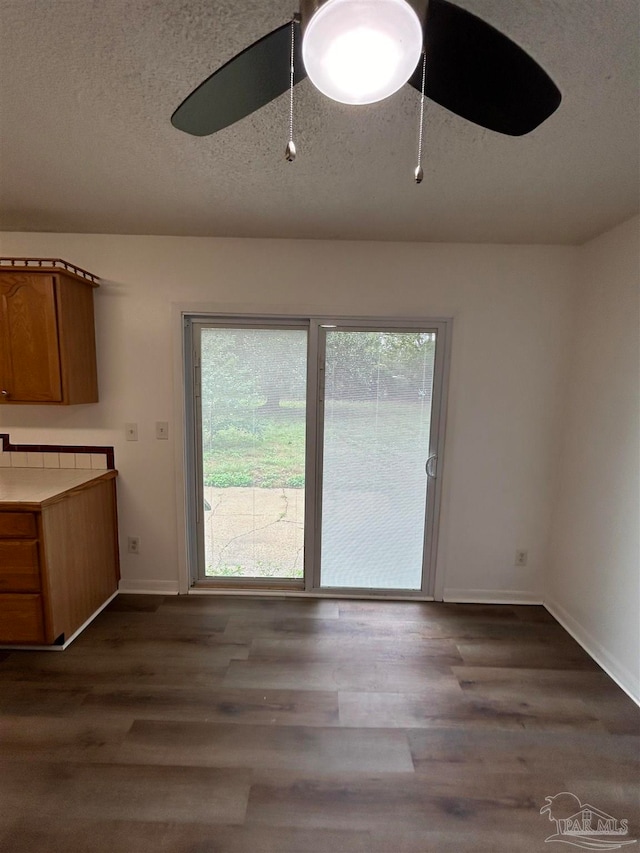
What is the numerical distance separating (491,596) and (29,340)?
3.36 m

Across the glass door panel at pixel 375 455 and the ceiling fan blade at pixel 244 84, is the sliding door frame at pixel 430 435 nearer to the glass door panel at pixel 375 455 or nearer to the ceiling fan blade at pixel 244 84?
the glass door panel at pixel 375 455

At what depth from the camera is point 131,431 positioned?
2.36 meters

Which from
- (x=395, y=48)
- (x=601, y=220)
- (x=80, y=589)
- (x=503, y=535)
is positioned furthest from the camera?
(x=503, y=535)

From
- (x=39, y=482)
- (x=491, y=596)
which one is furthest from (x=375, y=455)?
(x=39, y=482)

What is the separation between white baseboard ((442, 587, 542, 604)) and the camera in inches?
96.3

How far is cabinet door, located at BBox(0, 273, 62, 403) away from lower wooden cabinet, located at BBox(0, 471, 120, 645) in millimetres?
646

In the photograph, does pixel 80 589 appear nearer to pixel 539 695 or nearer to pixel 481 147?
pixel 539 695

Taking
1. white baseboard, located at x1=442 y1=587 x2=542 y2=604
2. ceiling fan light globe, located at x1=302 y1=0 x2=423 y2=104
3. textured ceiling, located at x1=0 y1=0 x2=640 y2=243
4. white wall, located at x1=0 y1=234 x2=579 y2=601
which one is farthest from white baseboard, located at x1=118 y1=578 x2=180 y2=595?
ceiling fan light globe, located at x1=302 y1=0 x2=423 y2=104

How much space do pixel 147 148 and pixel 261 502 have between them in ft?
6.48

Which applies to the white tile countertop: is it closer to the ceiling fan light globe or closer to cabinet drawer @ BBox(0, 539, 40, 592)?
cabinet drawer @ BBox(0, 539, 40, 592)

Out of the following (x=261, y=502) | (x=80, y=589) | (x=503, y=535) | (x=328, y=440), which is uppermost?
(x=328, y=440)

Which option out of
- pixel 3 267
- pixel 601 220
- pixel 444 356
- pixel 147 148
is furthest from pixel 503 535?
pixel 3 267

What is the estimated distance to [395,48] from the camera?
2.10 feet

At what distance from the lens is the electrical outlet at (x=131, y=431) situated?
236 cm
